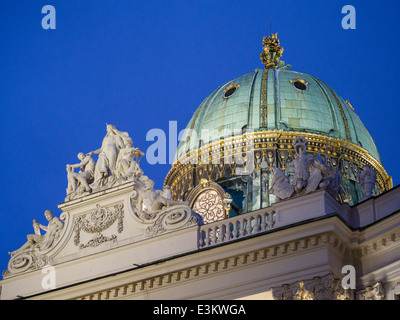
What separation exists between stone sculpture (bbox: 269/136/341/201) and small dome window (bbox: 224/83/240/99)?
519 inches

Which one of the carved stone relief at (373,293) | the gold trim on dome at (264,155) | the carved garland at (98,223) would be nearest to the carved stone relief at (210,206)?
the gold trim on dome at (264,155)

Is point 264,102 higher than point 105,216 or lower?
higher

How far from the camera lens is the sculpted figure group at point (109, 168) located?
3488 centimetres

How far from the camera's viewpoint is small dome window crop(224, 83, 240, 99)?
4485 centimetres

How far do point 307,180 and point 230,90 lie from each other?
1421cm

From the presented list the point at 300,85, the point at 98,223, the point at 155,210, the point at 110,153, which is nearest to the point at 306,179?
the point at 155,210

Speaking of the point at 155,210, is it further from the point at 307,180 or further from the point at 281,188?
the point at 307,180

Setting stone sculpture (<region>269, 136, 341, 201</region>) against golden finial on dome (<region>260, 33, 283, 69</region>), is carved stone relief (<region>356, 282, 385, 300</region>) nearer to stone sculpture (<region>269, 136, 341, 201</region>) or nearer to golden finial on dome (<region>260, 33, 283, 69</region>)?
stone sculpture (<region>269, 136, 341, 201</region>)

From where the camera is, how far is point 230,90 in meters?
45.1
